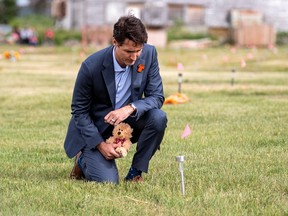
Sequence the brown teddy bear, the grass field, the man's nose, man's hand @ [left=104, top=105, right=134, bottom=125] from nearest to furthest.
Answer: the grass field
the man's nose
man's hand @ [left=104, top=105, right=134, bottom=125]
the brown teddy bear

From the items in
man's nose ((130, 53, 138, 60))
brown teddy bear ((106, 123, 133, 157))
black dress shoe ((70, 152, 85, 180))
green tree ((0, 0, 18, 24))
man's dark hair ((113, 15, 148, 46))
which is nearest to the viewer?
man's dark hair ((113, 15, 148, 46))

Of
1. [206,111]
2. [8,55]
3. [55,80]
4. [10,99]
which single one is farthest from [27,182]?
[8,55]

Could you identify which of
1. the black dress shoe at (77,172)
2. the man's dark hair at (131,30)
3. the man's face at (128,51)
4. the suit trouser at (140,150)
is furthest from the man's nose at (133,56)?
the black dress shoe at (77,172)

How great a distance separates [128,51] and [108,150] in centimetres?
88

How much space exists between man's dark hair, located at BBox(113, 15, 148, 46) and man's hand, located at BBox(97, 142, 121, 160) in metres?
0.93

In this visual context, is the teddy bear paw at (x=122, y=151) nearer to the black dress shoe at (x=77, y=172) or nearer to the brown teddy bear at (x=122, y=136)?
the brown teddy bear at (x=122, y=136)

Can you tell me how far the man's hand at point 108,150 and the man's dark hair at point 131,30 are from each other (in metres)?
0.93

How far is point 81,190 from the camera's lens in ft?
20.7

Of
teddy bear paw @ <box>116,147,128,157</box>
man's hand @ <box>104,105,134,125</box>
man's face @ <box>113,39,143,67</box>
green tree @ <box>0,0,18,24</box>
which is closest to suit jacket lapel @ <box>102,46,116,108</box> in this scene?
man's face @ <box>113,39,143,67</box>

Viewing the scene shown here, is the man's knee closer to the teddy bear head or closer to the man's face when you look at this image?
the teddy bear head

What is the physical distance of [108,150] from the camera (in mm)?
6566

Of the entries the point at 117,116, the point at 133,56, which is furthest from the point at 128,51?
the point at 117,116

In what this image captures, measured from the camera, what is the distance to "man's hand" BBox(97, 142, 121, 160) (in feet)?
21.5

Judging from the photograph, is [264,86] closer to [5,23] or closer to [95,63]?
[95,63]
